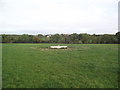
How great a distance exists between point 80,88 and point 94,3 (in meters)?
4.88

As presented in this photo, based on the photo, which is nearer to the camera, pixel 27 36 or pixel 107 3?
pixel 107 3

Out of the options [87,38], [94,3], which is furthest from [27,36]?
[94,3]

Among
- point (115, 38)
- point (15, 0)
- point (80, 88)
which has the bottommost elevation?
point (80, 88)

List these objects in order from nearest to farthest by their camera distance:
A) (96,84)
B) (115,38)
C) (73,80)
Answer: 1. (96,84)
2. (73,80)
3. (115,38)

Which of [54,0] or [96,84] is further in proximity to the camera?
[54,0]

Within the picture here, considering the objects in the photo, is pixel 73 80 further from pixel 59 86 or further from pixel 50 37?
pixel 50 37

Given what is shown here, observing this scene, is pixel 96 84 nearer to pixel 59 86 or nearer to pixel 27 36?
pixel 59 86

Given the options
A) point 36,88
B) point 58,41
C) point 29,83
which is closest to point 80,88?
point 36,88

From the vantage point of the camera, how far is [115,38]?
20.1m

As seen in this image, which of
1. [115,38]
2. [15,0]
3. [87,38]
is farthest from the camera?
[87,38]

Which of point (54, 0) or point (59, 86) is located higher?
point (54, 0)

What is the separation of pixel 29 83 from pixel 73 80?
0.98m

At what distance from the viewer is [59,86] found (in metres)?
2.09

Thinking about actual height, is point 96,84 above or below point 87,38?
below
